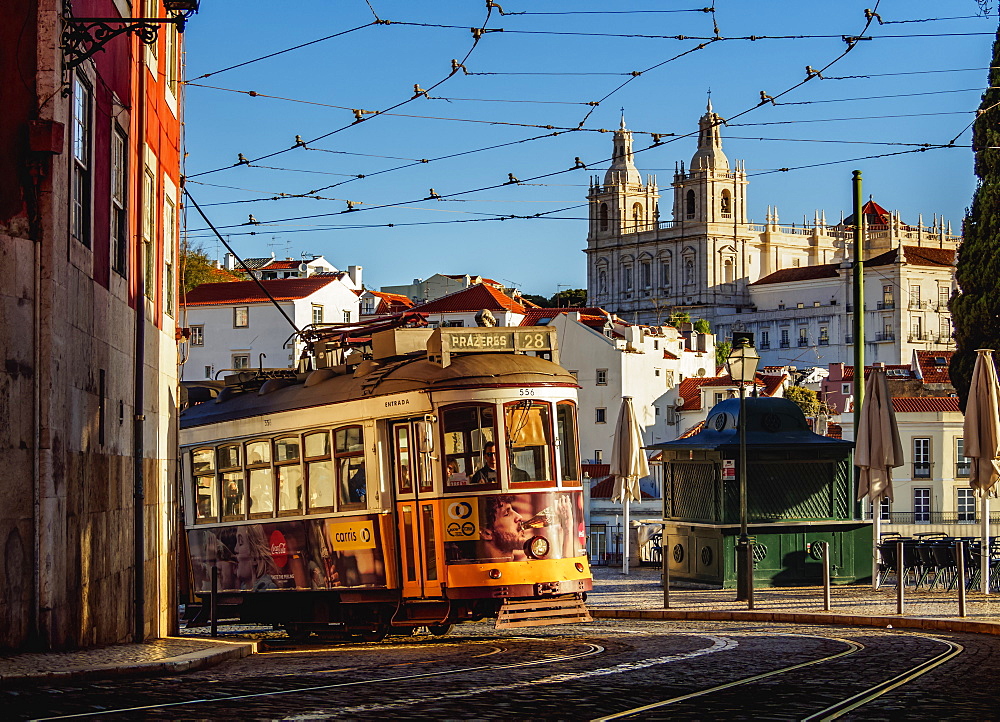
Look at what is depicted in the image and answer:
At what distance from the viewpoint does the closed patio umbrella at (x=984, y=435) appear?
22125 mm

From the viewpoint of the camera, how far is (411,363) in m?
16.0

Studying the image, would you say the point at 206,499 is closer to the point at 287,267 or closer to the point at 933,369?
the point at 933,369

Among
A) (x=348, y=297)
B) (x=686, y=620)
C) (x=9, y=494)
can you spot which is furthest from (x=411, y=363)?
(x=348, y=297)

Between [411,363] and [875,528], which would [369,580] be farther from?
[875,528]

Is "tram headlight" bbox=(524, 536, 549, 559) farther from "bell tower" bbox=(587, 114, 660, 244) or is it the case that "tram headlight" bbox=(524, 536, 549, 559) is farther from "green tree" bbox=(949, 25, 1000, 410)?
"bell tower" bbox=(587, 114, 660, 244)

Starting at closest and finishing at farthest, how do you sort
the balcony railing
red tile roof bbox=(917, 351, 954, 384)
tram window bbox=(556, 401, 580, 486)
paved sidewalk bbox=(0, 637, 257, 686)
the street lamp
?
paved sidewalk bbox=(0, 637, 257, 686) < tram window bbox=(556, 401, 580, 486) < the street lamp < the balcony railing < red tile roof bbox=(917, 351, 954, 384)

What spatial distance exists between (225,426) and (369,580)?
3.51 metres

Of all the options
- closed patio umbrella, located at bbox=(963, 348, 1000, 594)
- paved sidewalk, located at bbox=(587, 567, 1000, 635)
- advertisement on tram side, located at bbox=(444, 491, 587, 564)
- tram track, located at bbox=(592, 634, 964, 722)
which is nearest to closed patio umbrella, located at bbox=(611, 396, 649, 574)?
paved sidewalk, located at bbox=(587, 567, 1000, 635)

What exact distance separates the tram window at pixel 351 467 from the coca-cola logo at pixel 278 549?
135cm

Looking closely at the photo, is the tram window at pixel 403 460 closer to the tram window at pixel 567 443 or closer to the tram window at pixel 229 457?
the tram window at pixel 567 443

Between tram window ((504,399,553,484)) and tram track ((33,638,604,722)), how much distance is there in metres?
2.23

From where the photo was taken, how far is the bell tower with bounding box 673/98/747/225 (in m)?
176

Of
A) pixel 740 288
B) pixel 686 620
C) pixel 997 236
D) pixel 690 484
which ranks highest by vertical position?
pixel 740 288

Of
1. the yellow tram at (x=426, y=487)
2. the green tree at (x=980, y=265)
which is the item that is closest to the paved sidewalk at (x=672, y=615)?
the yellow tram at (x=426, y=487)
